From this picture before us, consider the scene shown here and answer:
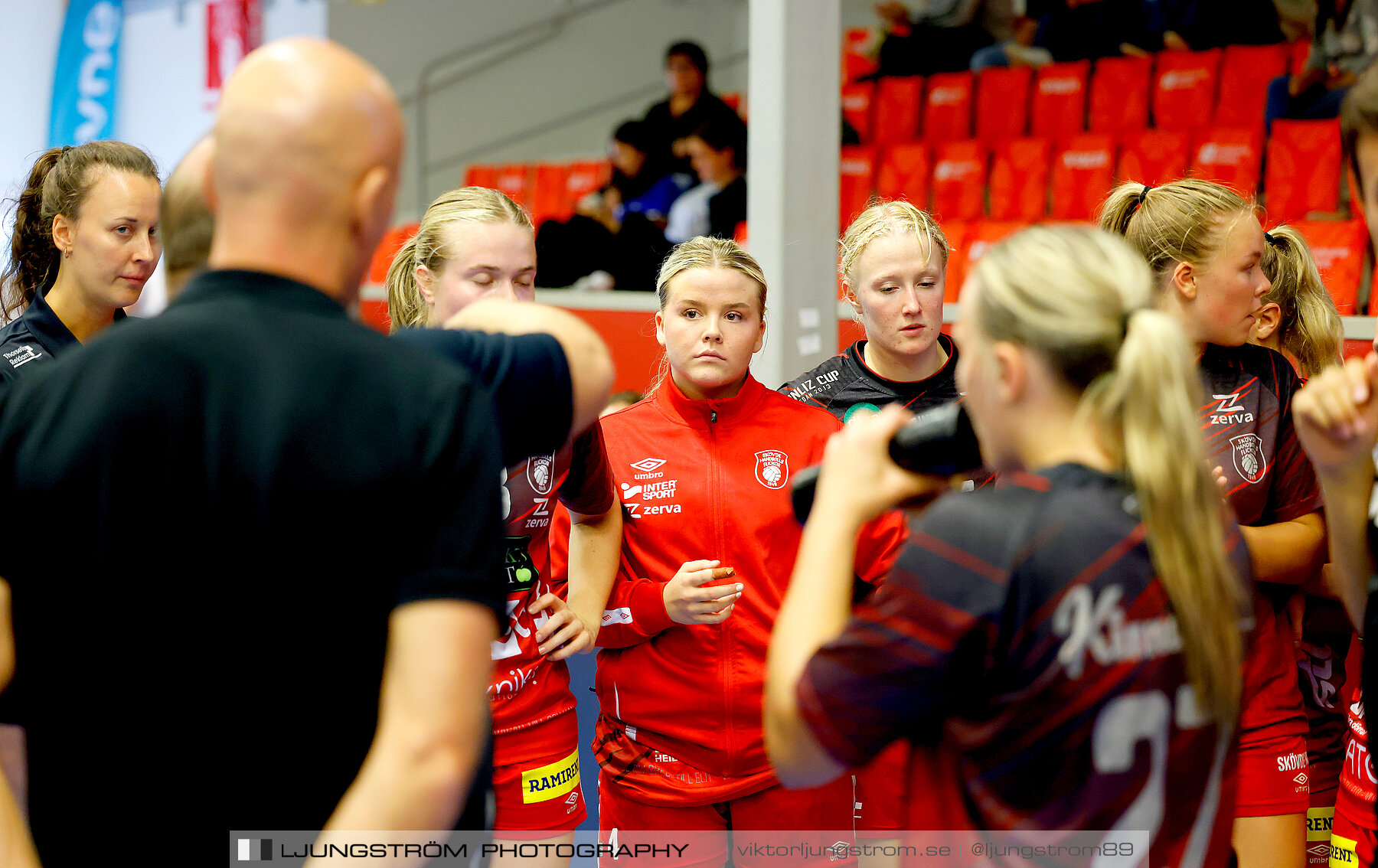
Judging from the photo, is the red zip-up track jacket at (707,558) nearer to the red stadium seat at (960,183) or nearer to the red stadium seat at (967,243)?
the red stadium seat at (967,243)

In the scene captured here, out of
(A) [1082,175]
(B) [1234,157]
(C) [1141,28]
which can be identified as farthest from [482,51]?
(B) [1234,157]

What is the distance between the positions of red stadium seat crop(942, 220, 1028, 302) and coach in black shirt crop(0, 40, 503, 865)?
5.17 m

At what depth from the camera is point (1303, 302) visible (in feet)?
9.30

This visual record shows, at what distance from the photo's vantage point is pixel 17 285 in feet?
9.58

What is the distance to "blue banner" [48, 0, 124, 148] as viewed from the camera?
29.5 ft

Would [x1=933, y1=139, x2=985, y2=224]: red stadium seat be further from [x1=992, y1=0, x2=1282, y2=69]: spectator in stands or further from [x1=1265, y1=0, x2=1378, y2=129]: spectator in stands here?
[x1=1265, y1=0, x2=1378, y2=129]: spectator in stands

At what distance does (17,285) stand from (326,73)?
2.26 m

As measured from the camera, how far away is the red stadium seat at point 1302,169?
5654mm

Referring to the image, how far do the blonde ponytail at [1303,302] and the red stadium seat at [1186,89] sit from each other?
13.6 ft

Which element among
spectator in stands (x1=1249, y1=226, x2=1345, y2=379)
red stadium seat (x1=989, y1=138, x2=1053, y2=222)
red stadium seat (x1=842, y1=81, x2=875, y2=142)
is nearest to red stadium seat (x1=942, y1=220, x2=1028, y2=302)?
red stadium seat (x1=989, y1=138, x2=1053, y2=222)

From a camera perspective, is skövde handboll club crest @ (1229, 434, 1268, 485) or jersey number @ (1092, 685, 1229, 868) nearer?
jersey number @ (1092, 685, 1229, 868)

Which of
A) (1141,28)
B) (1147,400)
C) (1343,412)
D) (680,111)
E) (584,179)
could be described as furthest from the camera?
(584,179)

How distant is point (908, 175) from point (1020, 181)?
69cm

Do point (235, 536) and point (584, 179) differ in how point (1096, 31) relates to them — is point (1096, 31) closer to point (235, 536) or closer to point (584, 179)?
point (584, 179)
